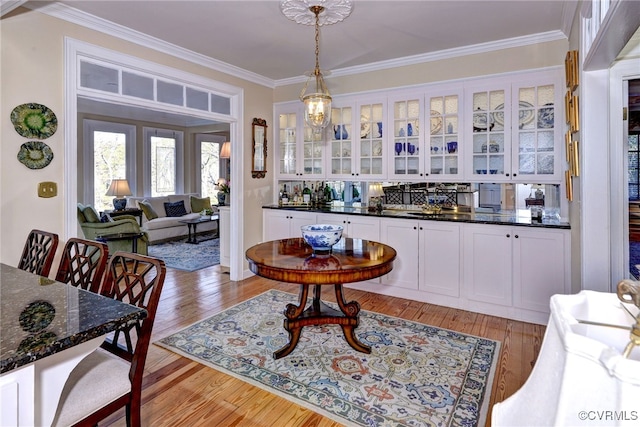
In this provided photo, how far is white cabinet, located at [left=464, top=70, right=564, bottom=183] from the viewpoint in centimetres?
341

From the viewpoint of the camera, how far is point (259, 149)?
4.93m

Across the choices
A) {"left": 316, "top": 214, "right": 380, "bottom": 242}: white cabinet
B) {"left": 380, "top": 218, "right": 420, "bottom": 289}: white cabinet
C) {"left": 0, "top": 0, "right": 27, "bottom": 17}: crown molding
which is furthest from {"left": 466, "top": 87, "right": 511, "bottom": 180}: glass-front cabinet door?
{"left": 0, "top": 0, "right": 27, "bottom": 17}: crown molding

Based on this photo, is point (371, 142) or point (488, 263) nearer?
point (488, 263)

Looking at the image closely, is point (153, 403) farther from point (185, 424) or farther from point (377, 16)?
point (377, 16)

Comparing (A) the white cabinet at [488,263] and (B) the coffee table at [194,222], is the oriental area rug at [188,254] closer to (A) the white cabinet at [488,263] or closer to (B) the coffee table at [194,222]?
(B) the coffee table at [194,222]

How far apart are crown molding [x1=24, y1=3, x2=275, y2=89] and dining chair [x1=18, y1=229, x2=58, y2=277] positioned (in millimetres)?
1848

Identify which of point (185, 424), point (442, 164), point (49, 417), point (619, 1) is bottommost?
point (185, 424)

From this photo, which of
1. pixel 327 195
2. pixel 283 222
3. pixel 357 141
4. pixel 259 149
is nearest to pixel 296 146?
pixel 259 149

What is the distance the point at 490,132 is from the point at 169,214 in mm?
6490

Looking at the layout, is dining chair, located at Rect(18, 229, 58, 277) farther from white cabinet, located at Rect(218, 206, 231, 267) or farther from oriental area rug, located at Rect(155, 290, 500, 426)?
white cabinet, located at Rect(218, 206, 231, 267)

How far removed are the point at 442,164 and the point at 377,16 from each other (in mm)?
1730

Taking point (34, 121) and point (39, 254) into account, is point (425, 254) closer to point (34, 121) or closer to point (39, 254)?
point (39, 254)

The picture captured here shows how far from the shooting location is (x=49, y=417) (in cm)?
112

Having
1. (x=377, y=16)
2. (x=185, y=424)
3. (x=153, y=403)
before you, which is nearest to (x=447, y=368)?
(x=185, y=424)
